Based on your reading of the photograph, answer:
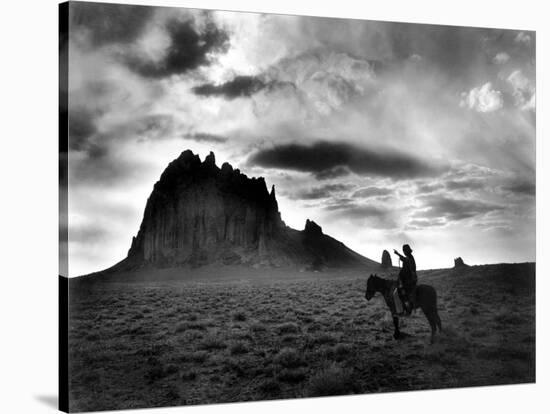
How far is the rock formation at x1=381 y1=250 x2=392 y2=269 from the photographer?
57.7ft

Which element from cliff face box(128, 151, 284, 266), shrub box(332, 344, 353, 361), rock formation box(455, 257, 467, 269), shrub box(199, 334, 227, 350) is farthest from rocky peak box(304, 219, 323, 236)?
rock formation box(455, 257, 467, 269)

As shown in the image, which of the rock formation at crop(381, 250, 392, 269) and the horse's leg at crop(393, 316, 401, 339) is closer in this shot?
the horse's leg at crop(393, 316, 401, 339)

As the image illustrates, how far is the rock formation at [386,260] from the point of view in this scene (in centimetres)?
1759

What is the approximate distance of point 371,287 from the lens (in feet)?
57.4

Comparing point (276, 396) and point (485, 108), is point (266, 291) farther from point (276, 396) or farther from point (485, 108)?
point (485, 108)

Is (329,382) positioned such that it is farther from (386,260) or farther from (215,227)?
(215,227)

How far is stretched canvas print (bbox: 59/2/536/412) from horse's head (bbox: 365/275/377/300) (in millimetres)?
28

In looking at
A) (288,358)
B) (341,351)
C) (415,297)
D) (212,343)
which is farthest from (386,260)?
(212,343)

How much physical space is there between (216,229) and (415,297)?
3863 mm

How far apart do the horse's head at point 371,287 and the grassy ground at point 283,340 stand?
0.10 meters

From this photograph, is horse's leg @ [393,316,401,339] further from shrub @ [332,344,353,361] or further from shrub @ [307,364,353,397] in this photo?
shrub @ [307,364,353,397]

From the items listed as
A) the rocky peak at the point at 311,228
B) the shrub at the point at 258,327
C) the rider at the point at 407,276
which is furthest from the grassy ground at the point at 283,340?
the rocky peak at the point at 311,228

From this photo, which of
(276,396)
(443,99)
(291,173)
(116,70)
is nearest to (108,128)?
(116,70)

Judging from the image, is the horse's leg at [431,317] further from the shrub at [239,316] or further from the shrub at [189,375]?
the shrub at [189,375]
